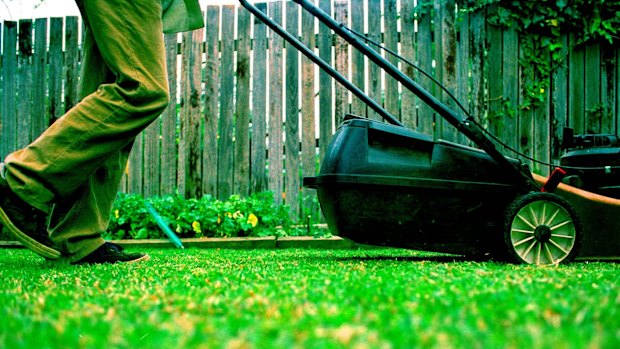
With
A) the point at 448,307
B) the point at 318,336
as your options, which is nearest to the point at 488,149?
the point at 448,307

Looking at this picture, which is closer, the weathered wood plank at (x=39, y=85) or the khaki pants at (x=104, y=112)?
the khaki pants at (x=104, y=112)

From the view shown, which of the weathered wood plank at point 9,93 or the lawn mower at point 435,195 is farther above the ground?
the weathered wood plank at point 9,93

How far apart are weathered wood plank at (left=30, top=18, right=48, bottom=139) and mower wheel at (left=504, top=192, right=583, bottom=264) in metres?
4.39

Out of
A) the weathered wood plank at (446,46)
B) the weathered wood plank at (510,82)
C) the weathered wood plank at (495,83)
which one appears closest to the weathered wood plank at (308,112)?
the weathered wood plank at (446,46)

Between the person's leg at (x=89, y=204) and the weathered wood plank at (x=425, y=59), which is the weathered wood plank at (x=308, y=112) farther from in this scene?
the person's leg at (x=89, y=204)

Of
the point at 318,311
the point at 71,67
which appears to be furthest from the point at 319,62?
the point at 71,67

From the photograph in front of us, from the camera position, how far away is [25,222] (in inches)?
92.3

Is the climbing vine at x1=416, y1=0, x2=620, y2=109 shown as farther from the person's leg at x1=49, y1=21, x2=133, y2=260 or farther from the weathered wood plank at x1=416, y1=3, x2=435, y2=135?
the person's leg at x1=49, y1=21, x2=133, y2=260

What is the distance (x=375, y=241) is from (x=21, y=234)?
1.36 m

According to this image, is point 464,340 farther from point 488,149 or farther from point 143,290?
point 488,149

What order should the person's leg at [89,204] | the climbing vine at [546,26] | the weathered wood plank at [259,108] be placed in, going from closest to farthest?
the person's leg at [89,204] → the climbing vine at [546,26] → the weathered wood plank at [259,108]

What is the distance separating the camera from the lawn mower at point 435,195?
241 centimetres

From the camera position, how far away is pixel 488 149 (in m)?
2.44

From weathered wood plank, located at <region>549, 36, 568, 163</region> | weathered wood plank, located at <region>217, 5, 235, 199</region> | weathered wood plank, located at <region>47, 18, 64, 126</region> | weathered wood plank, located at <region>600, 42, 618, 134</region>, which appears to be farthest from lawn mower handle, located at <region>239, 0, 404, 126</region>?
weathered wood plank, located at <region>47, 18, 64, 126</region>
